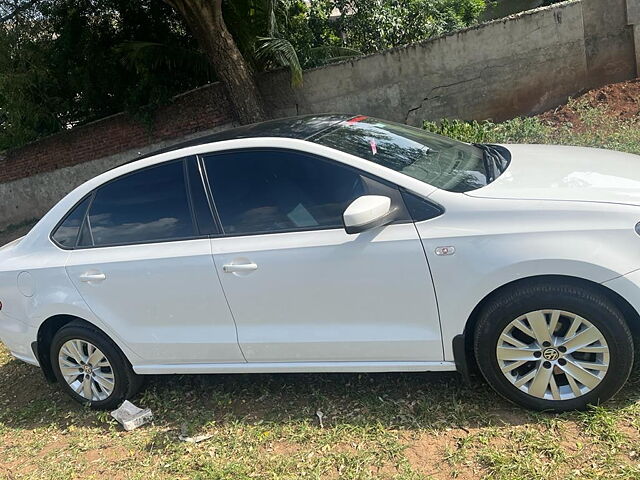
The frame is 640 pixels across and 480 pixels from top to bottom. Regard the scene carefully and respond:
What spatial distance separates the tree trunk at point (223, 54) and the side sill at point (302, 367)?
6.09 m

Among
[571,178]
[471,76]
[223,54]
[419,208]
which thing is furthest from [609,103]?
[419,208]

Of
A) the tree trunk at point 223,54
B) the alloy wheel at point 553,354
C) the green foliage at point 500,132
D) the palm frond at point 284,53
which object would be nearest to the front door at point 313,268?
the alloy wheel at point 553,354

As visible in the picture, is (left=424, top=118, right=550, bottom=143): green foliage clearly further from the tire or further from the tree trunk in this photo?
the tire

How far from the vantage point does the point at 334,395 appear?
141 inches

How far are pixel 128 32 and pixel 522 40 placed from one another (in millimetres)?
6864

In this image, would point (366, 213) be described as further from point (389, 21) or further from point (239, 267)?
point (389, 21)

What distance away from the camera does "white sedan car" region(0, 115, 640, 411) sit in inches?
109

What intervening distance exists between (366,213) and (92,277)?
6.37 ft

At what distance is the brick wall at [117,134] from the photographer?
10.3 metres

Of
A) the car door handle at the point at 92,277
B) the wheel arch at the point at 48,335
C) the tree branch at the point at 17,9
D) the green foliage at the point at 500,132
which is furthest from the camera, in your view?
the tree branch at the point at 17,9

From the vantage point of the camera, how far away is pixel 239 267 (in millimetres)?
3264

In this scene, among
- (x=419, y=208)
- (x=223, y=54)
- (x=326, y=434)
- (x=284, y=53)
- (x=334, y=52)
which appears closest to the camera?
(x=419, y=208)

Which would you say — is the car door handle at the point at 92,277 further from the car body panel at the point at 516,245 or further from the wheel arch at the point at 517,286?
the wheel arch at the point at 517,286

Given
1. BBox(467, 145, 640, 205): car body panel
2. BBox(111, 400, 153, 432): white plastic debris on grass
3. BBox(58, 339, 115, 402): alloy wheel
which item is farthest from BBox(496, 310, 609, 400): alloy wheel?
BBox(58, 339, 115, 402): alloy wheel
